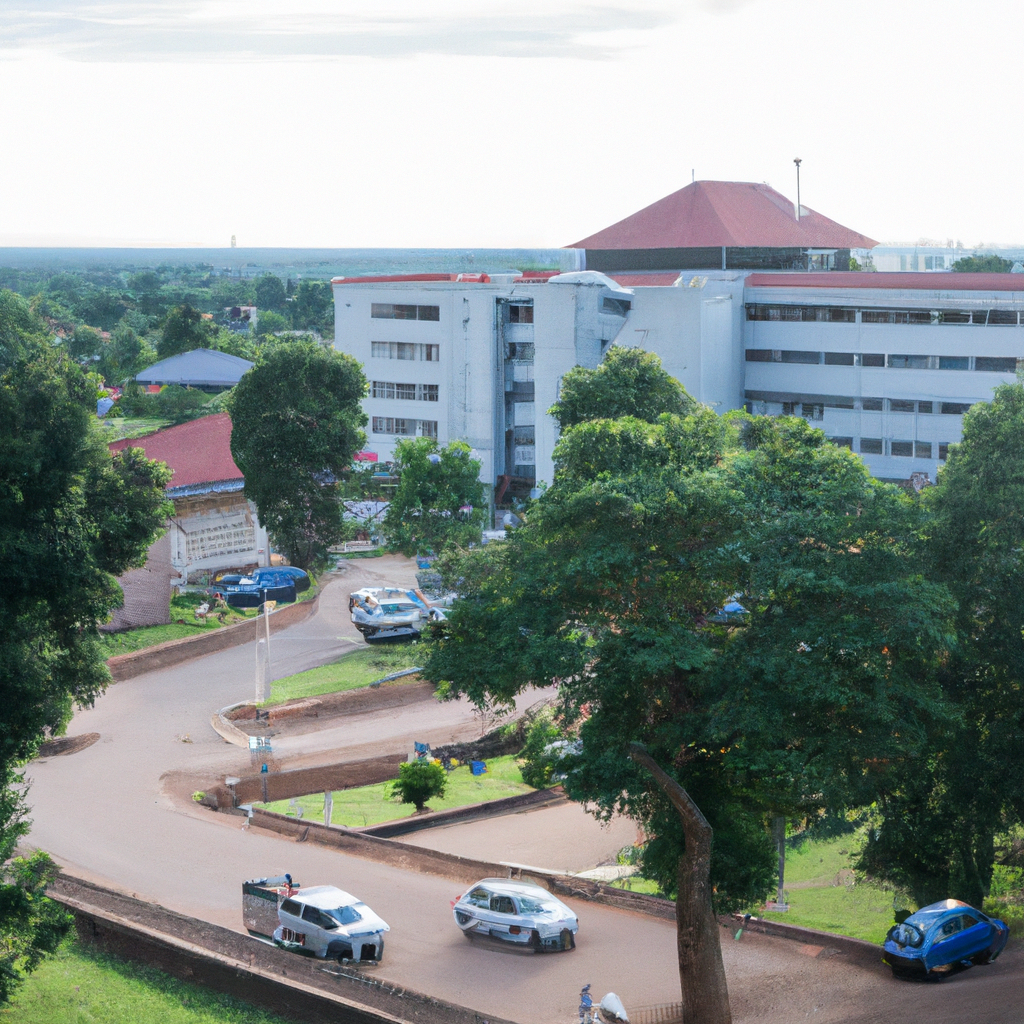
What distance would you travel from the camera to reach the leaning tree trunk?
14750 millimetres

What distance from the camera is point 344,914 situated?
1750 cm

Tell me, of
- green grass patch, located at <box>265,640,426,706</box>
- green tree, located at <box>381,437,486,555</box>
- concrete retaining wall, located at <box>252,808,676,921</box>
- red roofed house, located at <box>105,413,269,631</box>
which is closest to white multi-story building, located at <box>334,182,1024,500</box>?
green tree, located at <box>381,437,486,555</box>

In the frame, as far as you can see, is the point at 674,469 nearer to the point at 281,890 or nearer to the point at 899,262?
the point at 281,890

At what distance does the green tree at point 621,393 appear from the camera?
28.9m

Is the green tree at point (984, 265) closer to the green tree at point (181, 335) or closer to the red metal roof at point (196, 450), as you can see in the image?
the red metal roof at point (196, 450)

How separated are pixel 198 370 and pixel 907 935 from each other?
214 ft

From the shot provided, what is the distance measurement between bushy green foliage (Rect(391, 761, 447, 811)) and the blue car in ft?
35.2

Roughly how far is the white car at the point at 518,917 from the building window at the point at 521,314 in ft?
117

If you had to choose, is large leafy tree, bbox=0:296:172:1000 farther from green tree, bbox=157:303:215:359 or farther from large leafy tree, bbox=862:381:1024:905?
green tree, bbox=157:303:215:359

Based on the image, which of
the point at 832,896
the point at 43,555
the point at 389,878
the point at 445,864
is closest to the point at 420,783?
the point at 445,864

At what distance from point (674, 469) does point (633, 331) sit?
33.6 meters

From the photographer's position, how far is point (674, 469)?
53.7 ft

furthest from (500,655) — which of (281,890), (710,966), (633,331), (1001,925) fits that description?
(633,331)

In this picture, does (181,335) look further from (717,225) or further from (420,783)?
(420,783)
